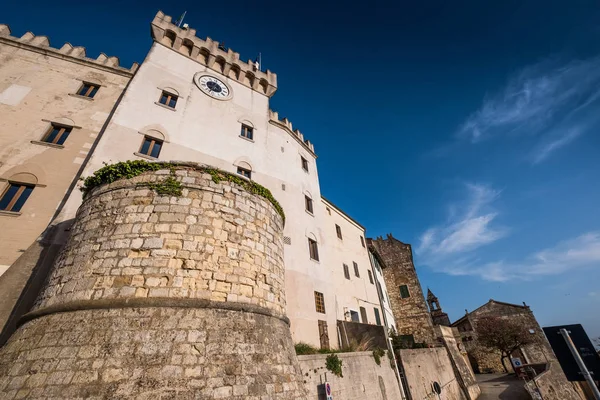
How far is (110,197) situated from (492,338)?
38339 mm

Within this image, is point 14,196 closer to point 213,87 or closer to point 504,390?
point 213,87

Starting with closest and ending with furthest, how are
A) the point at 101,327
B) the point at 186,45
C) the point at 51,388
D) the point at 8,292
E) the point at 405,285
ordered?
the point at 51,388 < the point at 101,327 < the point at 8,292 < the point at 186,45 < the point at 405,285

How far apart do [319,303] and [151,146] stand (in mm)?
11230

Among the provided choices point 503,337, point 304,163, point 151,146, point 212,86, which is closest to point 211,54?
point 212,86

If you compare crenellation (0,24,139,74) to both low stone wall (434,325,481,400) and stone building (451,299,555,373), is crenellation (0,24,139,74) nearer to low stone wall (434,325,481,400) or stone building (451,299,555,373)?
low stone wall (434,325,481,400)

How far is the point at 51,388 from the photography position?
11.8ft

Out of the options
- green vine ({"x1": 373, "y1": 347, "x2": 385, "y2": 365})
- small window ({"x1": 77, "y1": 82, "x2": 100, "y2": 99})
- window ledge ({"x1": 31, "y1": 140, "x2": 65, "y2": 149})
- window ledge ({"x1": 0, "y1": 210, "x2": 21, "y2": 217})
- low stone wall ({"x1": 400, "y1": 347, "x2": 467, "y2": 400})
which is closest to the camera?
window ledge ({"x1": 0, "y1": 210, "x2": 21, "y2": 217})

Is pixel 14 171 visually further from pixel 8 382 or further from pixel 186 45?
pixel 186 45

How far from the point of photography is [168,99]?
12.9 metres

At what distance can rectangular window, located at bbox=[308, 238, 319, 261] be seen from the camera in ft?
Answer: 45.9

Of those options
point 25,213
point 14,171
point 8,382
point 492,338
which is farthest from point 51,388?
point 492,338

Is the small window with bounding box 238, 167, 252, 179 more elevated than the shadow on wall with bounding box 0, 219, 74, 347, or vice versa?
the small window with bounding box 238, 167, 252, 179

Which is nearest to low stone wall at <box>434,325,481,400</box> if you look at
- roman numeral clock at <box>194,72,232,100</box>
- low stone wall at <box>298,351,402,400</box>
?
low stone wall at <box>298,351,402,400</box>

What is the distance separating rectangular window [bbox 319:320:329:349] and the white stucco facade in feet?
0.78
